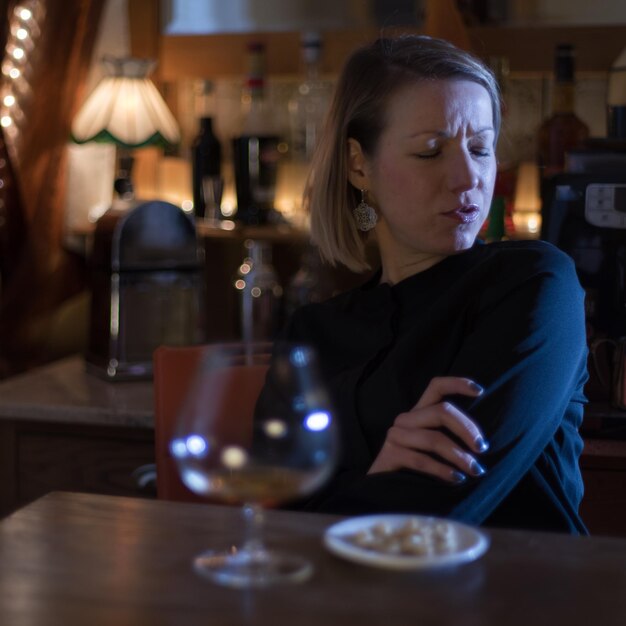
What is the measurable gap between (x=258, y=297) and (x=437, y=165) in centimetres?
101

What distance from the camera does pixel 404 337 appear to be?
1.34 m

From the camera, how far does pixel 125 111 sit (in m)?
2.42

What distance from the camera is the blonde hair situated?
4.63 ft

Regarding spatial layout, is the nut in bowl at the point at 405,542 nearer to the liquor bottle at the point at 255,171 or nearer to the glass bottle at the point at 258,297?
the glass bottle at the point at 258,297

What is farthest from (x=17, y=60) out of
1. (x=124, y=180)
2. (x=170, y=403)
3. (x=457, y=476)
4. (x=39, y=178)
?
(x=457, y=476)

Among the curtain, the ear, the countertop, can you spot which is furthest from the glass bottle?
the ear

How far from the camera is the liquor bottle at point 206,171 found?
2.54m

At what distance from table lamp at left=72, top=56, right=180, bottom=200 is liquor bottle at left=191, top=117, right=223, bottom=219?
94mm

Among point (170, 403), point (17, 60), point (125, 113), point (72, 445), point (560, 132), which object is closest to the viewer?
point (170, 403)

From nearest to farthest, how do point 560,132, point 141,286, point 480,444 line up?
point 480,444
point 560,132
point 141,286

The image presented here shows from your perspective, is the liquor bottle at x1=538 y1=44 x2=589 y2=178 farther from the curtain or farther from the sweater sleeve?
the curtain

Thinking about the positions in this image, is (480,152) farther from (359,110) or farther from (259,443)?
(259,443)

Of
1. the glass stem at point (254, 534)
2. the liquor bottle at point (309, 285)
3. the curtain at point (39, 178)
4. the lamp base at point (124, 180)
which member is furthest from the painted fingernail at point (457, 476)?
the curtain at point (39, 178)

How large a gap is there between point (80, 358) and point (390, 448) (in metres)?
1.46
